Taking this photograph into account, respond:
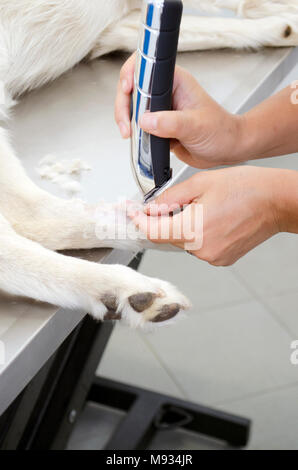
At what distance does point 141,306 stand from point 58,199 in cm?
22

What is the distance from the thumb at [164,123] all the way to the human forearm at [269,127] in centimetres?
26

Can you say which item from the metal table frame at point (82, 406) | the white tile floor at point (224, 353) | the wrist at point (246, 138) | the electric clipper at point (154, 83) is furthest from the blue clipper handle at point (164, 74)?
the white tile floor at point (224, 353)

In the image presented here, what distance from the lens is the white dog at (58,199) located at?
0.76m

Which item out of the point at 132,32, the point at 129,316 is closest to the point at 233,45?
the point at 132,32

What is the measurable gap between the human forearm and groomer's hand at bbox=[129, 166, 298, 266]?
0.71 feet

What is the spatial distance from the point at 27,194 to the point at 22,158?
101 mm

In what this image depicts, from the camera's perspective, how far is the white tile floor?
1748mm

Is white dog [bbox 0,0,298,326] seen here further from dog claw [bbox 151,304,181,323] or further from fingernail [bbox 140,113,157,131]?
fingernail [bbox 140,113,157,131]

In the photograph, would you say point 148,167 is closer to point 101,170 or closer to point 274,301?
point 101,170

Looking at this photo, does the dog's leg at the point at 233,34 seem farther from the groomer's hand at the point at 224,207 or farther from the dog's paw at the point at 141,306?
the dog's paw at the point at 141,306

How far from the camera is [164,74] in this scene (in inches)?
28.2

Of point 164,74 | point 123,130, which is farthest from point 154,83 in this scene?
point 123,130

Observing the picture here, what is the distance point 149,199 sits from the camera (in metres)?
0.83

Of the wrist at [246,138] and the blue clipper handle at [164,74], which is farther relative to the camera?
the wrist at [246,138]
